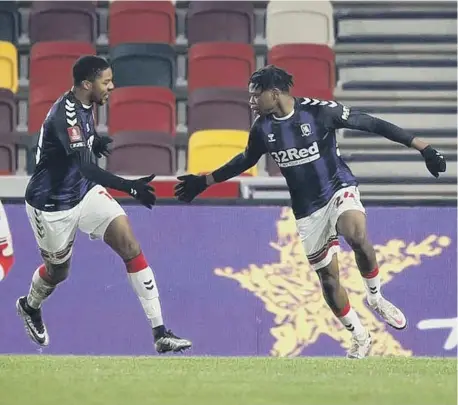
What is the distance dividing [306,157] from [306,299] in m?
1.41

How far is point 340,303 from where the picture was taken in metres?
5.91

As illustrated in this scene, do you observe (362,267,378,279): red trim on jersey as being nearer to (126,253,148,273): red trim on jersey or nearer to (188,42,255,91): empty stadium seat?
(126,253,148,273): red trim on jersey

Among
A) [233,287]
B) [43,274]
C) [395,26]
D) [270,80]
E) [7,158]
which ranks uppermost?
[270,80]

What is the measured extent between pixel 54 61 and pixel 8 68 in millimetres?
374

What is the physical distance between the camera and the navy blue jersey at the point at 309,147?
5789mm

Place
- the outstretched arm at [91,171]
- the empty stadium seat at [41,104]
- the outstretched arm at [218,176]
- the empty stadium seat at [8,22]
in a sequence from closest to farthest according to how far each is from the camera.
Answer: the outstretched arm at [91,171] → the outstretched arm at [218,176] → the empty stadium seat at [41,104] → the empty stadium seat at [8,22]

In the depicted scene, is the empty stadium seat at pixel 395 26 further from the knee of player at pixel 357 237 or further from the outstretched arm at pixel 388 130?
the knee of player at pixel 357 237

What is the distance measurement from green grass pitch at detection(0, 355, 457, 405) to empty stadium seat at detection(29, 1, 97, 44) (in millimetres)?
4062

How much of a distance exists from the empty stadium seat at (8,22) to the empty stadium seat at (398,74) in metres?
2.80

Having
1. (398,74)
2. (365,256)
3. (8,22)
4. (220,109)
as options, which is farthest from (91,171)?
(398,74)

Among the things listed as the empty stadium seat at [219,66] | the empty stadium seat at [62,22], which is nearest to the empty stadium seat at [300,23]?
the empty stadium seat at [219,66]

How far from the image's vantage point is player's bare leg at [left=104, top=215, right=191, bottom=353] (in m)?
5.68

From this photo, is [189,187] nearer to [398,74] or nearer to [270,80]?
[270,80]

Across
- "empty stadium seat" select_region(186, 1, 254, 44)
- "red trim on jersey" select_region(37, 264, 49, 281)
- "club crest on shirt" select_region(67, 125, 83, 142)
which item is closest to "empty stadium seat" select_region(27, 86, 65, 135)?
"empty stadium seat" select_region(186, 1, 254, 44)
